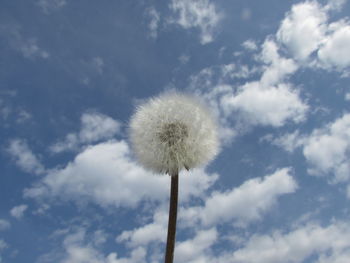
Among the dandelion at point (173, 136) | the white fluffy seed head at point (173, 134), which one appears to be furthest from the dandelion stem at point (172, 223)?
the white fluffy seed head at point (173, 134)

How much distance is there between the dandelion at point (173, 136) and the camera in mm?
12688

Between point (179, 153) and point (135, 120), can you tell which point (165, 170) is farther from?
point (135, 120)

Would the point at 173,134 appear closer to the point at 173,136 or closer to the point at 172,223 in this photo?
the point at 173,136

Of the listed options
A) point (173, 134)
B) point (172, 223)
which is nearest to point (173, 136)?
point (173, 134)

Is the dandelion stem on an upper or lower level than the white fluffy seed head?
lower

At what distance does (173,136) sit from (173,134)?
7 centimetres

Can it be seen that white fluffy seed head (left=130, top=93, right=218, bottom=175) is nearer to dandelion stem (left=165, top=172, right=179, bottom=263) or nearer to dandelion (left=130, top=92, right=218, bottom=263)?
dandelion (left=130, top=92, right=218, bottom=263)

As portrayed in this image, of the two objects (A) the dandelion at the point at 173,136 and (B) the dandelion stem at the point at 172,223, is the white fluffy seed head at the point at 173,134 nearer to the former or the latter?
(A) the dandelion at the point at 173,136

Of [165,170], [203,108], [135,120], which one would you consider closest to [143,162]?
[165,170]

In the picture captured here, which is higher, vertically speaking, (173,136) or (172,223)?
(173,136)

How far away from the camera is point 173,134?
42.5 ft

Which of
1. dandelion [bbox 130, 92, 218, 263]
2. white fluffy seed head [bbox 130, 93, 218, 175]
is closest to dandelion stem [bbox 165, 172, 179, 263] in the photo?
dandelion [bbox 130, 92, 218, 263]

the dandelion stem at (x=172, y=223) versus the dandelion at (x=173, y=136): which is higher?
the dandelion at (x=173, y=136)

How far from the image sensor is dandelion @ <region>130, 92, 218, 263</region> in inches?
500
